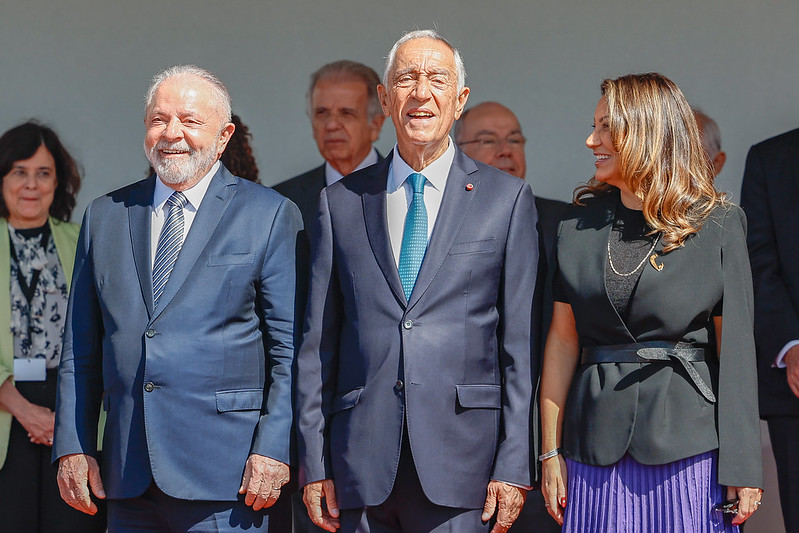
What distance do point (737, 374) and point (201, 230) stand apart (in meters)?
1.49

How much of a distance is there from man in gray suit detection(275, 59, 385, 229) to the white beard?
4.55ft

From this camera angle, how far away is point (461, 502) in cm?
299

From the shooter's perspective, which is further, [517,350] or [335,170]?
[335,170]

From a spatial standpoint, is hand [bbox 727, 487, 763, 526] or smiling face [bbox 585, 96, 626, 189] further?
smiling face [bbox 585, 96, 626, 189]

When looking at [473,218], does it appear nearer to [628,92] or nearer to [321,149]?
[628,92]

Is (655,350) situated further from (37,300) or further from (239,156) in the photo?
(37,300)

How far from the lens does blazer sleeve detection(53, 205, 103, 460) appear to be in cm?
329

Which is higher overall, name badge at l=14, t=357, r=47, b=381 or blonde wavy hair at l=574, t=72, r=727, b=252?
blonde wavy hair at l=574, t=72, r=727, b=252

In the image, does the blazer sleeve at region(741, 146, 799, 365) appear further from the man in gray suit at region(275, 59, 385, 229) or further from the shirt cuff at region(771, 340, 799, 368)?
the man in gray suit at region(275, 59, 385, 229)

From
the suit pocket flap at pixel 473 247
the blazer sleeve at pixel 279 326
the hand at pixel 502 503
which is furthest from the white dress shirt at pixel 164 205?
the hand at pixel 502 503

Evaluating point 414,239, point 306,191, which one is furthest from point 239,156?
point 414,239

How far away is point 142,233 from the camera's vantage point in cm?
333


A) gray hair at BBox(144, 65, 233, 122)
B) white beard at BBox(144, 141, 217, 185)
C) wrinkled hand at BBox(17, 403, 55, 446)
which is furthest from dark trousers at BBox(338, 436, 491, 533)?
wrinkled hand at BBox(17, 403, 55, 446)

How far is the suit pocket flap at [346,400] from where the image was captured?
→ 3070 mm
